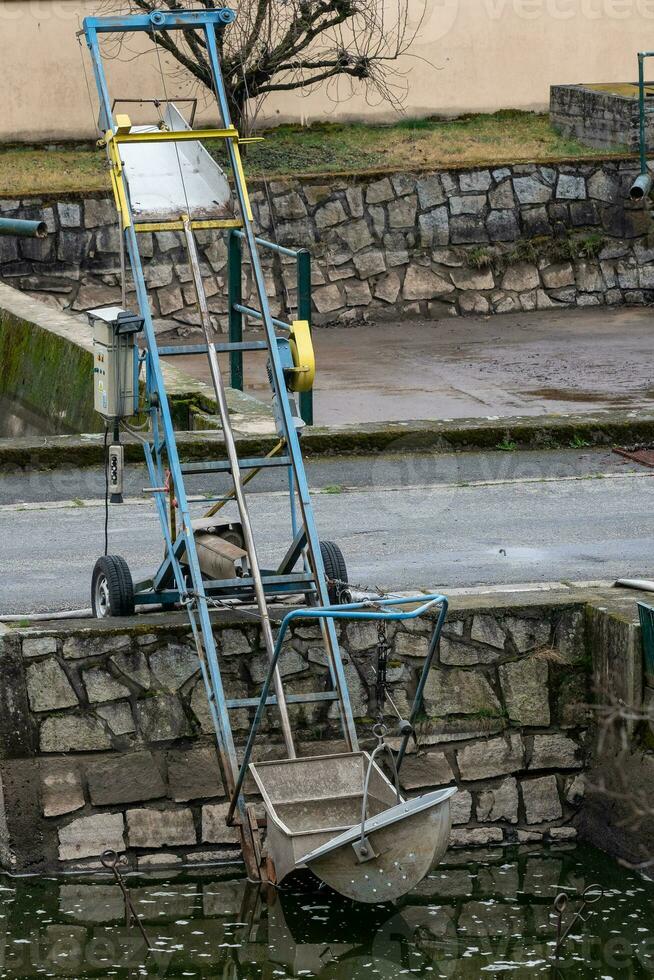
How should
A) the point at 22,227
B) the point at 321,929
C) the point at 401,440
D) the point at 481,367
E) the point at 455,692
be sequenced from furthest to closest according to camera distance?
the point at 481,367 < the point at 401,440 < the point at 22,227 < the point at 455,692 < the point at 321,929

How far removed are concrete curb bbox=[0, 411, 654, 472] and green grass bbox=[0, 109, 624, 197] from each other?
839 cm

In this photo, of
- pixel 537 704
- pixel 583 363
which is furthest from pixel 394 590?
pixel 583 363

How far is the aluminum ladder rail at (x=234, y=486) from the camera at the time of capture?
7.45m

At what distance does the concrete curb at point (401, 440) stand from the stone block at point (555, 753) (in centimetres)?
394

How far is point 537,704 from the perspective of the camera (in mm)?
8180

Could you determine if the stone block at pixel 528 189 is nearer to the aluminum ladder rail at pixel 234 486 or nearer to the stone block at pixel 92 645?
the aluminum ladder rail at pixel 234 486

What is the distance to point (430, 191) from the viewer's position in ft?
66.4

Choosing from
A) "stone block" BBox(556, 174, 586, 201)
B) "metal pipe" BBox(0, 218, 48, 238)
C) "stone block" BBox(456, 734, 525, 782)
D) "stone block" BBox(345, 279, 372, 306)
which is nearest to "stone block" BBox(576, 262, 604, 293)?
"stone block" BBox(556, 174, 586, 201)

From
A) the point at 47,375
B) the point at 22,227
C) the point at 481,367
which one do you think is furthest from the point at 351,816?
the point at 481,367

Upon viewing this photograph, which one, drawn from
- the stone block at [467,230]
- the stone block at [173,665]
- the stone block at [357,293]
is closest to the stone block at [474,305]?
the stone block at [467,230]

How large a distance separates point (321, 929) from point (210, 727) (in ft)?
3.74

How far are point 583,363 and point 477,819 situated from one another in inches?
362

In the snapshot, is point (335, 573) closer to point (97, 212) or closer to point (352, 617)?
point (352, 617)

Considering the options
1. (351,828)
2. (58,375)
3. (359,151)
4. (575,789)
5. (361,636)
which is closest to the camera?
(351,828)
